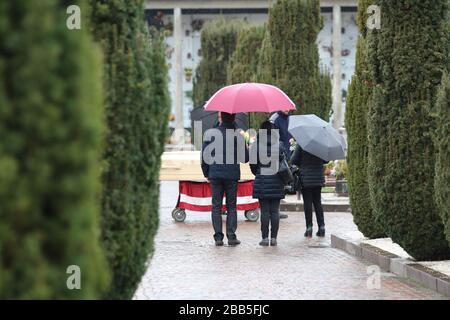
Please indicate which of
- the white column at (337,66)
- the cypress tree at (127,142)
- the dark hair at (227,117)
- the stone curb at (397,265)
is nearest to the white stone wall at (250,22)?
the white column at (337,66)

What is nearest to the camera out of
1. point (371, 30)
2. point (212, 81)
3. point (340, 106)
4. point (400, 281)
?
point (400, 281)

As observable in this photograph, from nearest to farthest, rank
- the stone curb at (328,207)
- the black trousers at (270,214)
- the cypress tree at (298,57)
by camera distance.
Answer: the black trousers at (270,214)
the stone curb at (328,207)
the cypress tree at (298,57)

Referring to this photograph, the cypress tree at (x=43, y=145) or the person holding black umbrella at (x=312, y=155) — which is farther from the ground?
the cypress tree at (x=43, y=145)

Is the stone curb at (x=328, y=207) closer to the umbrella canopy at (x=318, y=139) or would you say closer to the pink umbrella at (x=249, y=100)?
the umbrella canopy at (x=318, y=139)

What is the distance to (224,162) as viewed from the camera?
50.6 ft

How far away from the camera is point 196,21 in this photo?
268 ft

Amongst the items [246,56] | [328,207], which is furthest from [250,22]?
[328,207]

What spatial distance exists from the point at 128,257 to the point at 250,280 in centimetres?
434

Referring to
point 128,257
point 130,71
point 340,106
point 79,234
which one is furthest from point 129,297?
A: point 340,106

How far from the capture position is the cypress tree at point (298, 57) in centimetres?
2544

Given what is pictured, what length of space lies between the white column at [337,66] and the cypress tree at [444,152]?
213 feet

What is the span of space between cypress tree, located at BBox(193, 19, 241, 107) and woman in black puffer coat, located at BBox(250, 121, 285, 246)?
1349 inches

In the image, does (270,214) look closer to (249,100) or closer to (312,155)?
(312,155)

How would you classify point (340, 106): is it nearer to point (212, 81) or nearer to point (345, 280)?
point (212, 81)
